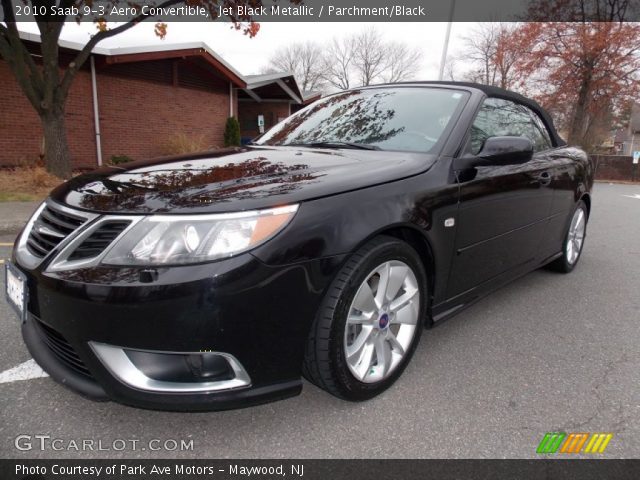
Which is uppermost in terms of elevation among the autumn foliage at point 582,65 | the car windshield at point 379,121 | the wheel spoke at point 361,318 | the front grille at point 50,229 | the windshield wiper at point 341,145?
the autumn foliage at point 582,65

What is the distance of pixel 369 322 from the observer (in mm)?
2102

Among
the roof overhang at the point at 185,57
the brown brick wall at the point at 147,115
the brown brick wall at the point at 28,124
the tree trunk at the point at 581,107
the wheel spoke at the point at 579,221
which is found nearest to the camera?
the wheel spoke at the point at 579,221

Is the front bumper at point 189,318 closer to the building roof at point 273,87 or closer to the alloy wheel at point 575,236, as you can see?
the alloy wheel at point 575,236

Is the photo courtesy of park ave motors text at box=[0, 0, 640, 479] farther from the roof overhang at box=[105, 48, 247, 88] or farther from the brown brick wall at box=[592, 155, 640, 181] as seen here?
the brown brick wall at box=[592, 155, 640, 181]

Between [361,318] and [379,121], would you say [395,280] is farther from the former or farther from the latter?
[379,121]

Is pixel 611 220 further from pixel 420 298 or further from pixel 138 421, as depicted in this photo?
pixel 138 421

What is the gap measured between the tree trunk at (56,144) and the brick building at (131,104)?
2.23 metres

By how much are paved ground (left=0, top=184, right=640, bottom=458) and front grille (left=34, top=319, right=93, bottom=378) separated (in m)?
0.30

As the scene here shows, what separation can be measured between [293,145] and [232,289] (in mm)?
1598

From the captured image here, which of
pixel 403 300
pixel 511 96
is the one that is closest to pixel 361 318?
pixel 403 300


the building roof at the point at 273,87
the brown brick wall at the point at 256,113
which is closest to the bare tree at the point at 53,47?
the building roof at the point at 273,87

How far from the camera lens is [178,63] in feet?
47.8

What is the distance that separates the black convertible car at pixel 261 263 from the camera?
1.63 meters

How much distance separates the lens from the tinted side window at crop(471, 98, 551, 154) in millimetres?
2805
